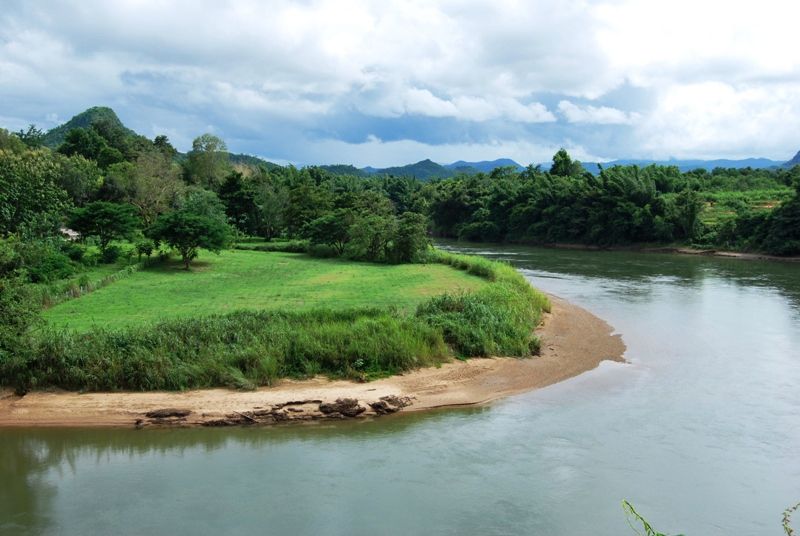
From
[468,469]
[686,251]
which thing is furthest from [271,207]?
[468,469]

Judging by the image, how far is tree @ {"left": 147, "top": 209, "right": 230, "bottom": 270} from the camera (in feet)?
114

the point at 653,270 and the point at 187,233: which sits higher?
the point at 187,233

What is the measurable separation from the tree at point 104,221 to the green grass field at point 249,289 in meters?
3.17

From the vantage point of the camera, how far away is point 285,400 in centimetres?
1606

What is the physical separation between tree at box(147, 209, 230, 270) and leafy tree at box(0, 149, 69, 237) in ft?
20.2

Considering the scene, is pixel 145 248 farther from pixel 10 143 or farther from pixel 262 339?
pixel 10 143

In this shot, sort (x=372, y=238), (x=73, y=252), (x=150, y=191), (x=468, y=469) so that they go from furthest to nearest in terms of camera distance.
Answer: (x=150, y=191), (x=372, y=238), (x=73, y=252), (x=468, y=469)

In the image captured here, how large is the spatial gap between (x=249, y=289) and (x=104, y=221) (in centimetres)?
1231

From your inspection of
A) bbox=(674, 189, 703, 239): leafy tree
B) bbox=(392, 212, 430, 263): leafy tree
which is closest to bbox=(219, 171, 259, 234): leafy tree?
bbox=(392, 212, 430, 263): leafy tree

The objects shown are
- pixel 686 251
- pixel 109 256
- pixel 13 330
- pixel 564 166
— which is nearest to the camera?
pixel 13 330

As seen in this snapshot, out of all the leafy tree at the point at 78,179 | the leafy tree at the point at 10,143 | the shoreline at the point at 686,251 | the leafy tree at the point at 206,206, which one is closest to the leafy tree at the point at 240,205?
the leafy tree at the point at 206,206

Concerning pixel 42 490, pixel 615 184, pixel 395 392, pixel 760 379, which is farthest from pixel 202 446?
pixel 615 184

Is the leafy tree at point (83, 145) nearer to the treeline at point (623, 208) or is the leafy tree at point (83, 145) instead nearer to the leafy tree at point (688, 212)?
the treeline at point (623, 208)

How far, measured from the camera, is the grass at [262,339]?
53.8 ft
